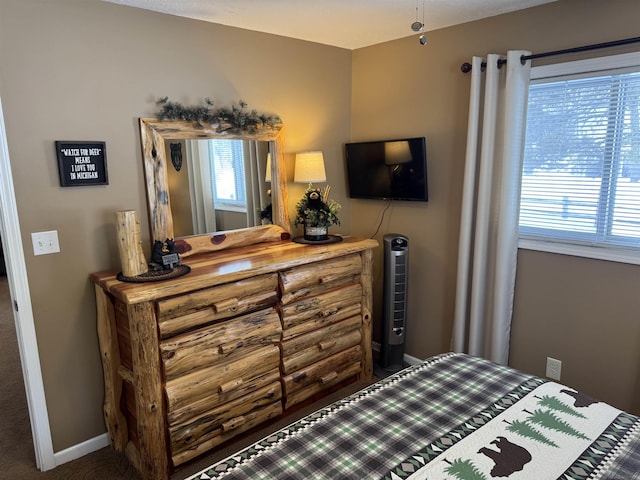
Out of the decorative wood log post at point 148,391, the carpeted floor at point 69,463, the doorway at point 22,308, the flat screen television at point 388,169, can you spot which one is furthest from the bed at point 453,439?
the flat screen television at point 388,169

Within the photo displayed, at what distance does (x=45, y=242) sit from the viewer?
2.22 m

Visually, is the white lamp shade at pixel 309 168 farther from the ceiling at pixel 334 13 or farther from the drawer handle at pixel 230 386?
the drawer handle at pixel 230 386

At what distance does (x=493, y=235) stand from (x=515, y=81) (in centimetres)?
94

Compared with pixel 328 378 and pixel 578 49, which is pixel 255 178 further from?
pixel 578 49

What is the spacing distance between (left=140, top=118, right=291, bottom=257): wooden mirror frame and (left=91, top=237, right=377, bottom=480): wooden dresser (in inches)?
3.8

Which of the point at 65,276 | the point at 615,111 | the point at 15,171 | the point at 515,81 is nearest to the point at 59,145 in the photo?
the point at 15,171

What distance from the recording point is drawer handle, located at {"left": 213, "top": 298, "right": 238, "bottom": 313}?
7.52ft

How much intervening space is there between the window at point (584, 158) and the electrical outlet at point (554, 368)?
0.70 meters

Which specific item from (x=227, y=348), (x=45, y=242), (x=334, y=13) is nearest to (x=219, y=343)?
(x=227, y=348)

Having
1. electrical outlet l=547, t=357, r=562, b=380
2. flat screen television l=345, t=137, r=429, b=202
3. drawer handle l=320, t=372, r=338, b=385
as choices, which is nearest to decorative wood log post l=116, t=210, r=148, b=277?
drawer handle l=320, t=372, r=338, b=385

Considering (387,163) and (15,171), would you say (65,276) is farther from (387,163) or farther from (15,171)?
(387,163)

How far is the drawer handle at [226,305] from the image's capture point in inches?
90.2

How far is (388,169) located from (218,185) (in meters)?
1.28

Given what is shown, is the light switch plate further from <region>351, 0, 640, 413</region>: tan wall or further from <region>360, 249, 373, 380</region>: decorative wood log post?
<region>351, 0, 640, 413</region>: tan wall
